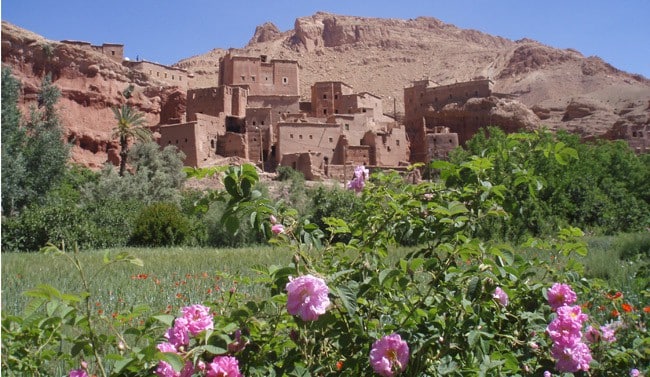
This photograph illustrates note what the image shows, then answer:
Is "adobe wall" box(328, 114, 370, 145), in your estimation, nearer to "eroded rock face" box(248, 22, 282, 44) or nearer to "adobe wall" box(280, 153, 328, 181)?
"adobe wall" box(280, 153, 328, 181)

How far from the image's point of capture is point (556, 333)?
220 centimetres

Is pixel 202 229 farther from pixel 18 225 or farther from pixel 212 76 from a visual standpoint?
pixel 212 76

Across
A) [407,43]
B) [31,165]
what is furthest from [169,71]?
[407,43]

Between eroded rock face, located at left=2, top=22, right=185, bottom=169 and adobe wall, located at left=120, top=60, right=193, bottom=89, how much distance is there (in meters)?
2.72

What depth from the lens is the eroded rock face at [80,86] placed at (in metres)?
35.0

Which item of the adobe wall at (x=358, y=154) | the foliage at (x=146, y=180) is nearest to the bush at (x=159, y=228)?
the foliage at (x=146, y=180)

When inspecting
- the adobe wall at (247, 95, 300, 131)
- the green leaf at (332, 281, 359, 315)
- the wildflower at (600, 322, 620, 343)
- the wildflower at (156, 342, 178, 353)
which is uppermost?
the adobe wall at (247, 95, 300, 131)

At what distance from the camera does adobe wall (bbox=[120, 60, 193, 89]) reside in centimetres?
4225

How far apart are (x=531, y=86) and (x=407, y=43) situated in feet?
129

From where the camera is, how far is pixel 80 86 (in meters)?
37.0

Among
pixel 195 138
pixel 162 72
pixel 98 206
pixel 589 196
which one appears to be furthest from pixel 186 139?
pixel 589 196

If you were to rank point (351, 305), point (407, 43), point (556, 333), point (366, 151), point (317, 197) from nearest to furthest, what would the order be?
point (351, 305), point (556, 333), point (317, 197), point (366, 151), point (407, 43)

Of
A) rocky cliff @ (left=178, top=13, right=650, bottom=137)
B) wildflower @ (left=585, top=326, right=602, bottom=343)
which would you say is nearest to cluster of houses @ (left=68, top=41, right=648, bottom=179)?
rocky cliff @ (left=178, top=13, right=650, bottom=137)

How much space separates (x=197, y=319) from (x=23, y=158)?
2096 centimetres
